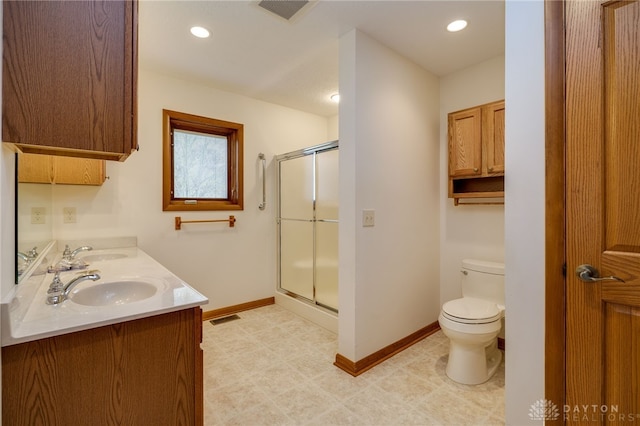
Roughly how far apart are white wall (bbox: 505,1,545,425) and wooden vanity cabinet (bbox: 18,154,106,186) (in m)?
2.27

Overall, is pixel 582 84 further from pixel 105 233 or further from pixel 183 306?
pixel 105 233

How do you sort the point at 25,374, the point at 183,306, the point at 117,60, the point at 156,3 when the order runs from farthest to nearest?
the point at 156,3 → the point at 183,306 → the point at 117,60 → the point at 25,374

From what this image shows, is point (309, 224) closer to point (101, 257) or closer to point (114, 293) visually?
point (101, 257)

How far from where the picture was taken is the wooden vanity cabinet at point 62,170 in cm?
150

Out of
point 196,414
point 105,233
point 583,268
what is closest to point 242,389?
point 196,414

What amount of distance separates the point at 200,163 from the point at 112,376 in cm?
243

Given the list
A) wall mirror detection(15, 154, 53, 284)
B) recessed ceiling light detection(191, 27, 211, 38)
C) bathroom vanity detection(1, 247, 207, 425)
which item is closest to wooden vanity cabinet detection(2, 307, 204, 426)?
bathroom vanity detection(1, 247, 207, 425)

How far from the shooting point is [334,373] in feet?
6.68

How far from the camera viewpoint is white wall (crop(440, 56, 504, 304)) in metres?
2.43

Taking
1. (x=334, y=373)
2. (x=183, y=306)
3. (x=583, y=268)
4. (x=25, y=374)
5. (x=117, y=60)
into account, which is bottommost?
(x=334, y=373)

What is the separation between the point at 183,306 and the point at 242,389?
1.07 meters

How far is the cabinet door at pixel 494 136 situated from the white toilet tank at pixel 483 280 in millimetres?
739

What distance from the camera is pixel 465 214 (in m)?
2.63

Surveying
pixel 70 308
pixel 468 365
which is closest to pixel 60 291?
pixel 70 308
